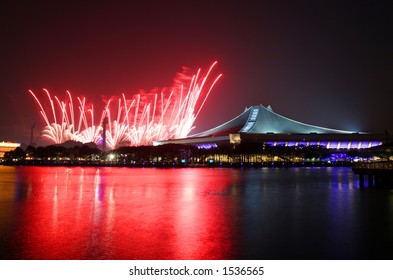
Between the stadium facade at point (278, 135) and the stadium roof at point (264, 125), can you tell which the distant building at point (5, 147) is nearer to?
the stadium facade at point (278, 135)

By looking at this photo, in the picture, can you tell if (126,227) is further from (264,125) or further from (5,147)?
(5,147)

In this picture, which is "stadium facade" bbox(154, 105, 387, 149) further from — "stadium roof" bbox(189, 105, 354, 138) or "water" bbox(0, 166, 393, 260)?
"water" bbox(0, 166, 393, 260)

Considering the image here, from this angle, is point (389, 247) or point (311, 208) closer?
point (389, 247)

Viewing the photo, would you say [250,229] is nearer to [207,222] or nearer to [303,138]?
[207,222]

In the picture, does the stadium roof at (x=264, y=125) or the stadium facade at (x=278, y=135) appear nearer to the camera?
the stadium facade at (x=278, y=135)

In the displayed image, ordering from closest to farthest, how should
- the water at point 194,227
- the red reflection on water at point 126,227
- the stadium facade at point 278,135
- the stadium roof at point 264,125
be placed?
the red reflection on water at point 126,227 < the water at point 194,227 < the stadium facade at point 278,135 < the stadium roof at point 264,125

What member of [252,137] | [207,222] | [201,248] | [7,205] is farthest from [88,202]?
[252,137]

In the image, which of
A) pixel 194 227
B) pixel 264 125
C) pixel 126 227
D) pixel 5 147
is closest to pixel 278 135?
pixel 264 125

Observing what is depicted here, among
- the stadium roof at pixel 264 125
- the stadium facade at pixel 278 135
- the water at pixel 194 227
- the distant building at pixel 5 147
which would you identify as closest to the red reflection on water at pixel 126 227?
the water at pixel 194 227

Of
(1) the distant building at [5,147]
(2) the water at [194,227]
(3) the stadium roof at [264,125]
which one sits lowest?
(2) the water at [194,227]
